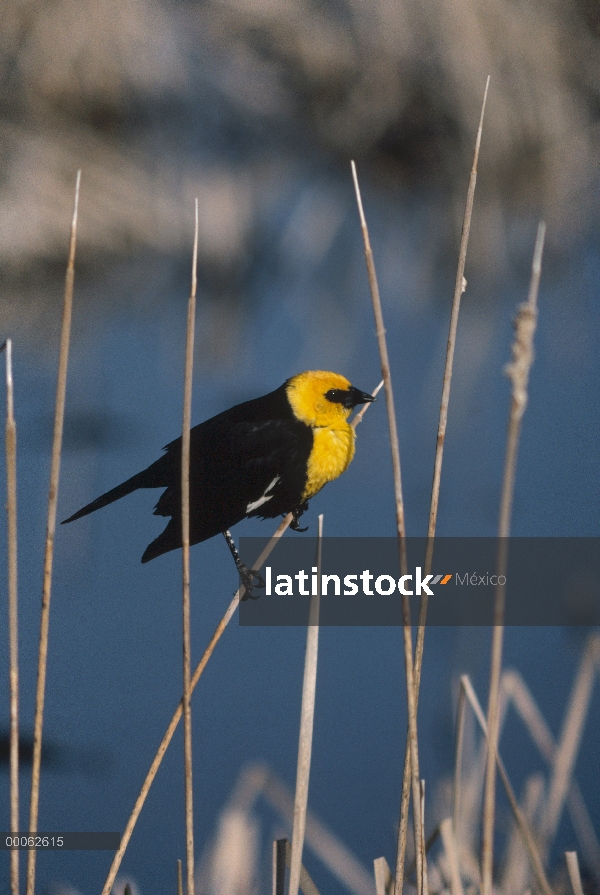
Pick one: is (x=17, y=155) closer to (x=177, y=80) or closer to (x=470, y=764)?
(x=177, y=80)

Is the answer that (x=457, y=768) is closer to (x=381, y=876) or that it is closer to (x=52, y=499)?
(x=381, y=876)

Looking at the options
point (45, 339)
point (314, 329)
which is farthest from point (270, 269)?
point (45, 339)

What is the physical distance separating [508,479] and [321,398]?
0.30 m

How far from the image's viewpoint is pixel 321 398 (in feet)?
2.00

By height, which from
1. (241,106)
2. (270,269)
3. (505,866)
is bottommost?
(505,866)

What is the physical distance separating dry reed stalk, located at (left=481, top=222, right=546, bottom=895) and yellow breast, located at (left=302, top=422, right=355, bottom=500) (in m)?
0.23

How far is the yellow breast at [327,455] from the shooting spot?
0.58 metres

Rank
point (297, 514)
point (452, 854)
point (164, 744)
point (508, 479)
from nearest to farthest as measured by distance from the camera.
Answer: point (508, 479) < point (164, 744) < point (452, 854) < point (297, 514)

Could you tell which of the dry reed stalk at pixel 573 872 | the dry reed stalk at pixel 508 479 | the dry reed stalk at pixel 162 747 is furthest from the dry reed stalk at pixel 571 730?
the dry reed stalk at pixel 162 747

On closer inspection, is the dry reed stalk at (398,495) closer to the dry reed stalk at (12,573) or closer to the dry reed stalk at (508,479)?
the dry reed stalk at (508,479)

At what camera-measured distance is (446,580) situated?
655 millimetres

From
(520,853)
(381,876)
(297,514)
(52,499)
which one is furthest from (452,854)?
(52,499)

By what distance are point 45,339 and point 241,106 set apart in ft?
1.32

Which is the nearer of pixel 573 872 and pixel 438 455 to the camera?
pixel 438 455
